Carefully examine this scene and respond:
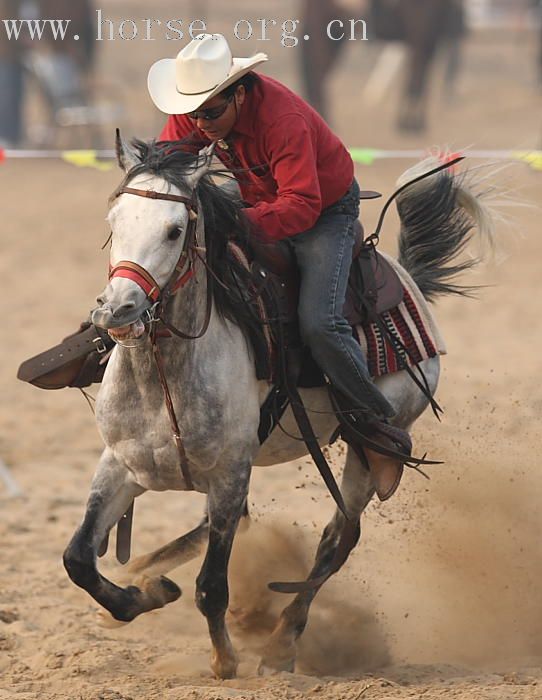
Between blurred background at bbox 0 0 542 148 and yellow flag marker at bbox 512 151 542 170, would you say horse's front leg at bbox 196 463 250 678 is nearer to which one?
yellow flag marker at bbox 512 151 542 170

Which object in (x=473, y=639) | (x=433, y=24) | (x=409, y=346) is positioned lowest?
(x=433, y=24)

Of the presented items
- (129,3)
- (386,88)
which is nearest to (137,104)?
(386,88)

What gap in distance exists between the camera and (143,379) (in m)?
4.29

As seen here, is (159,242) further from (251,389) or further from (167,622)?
(167,622)

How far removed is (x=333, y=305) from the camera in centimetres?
461

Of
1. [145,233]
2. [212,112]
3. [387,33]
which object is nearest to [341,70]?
[387,33]

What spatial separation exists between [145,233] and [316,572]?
1979mm

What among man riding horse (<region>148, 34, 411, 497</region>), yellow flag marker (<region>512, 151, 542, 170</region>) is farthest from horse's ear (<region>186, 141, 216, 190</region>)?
yellow flag marker (<region>512, 151, 542, 170</region>)

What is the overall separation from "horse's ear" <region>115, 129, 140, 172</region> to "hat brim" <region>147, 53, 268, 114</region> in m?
0.29

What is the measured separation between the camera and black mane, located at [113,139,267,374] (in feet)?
13.3

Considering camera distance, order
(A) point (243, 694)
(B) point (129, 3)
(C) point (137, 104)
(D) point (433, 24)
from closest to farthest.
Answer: (A) point (243, 694) < (D) point (433, 24) < (C) point (137, 104) < (B) point (129, 3)

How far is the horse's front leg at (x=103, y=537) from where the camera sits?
4418 millimetres

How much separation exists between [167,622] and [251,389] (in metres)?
1.44

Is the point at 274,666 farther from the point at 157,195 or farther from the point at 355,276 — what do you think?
the point at 157,195
